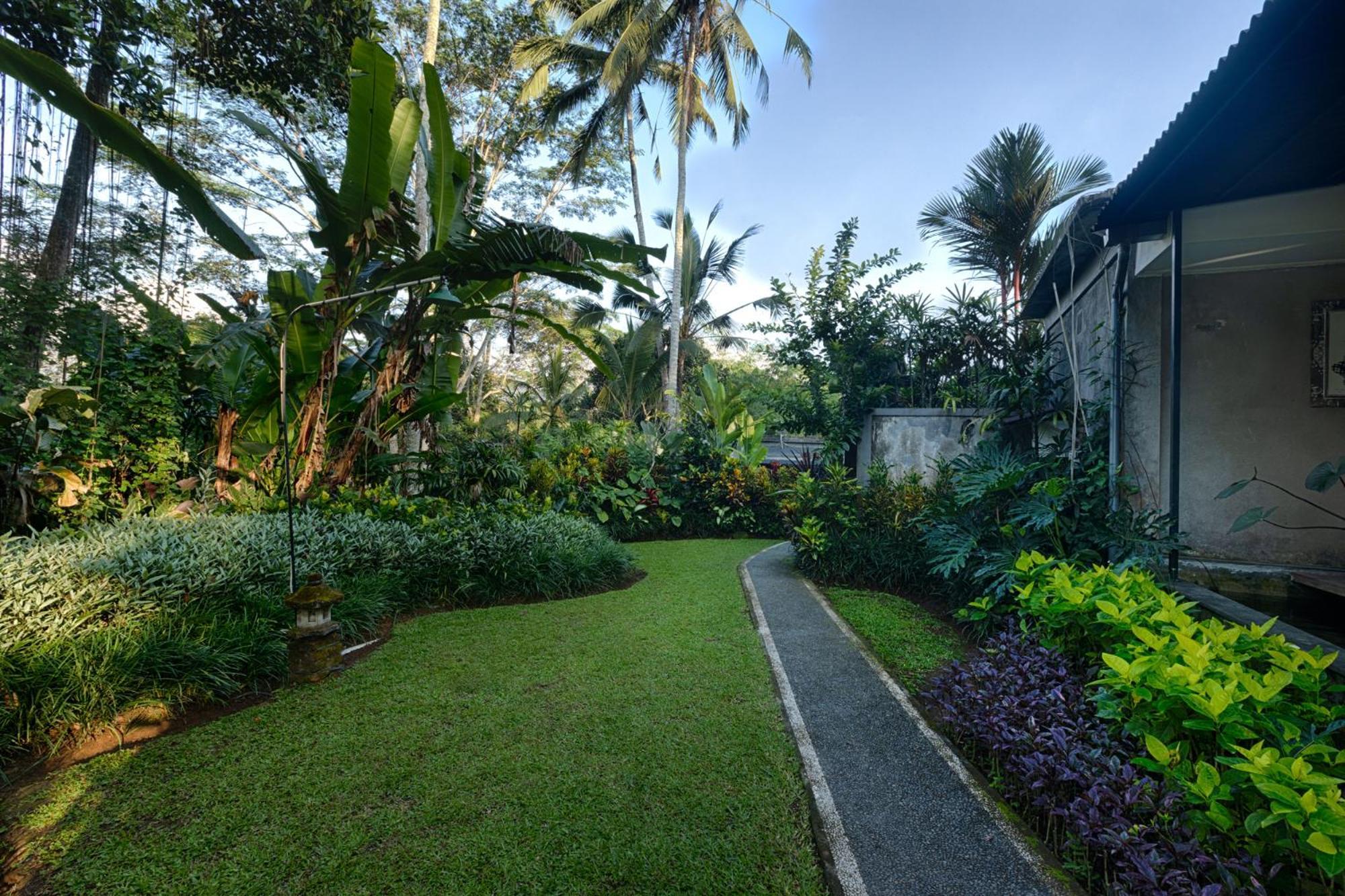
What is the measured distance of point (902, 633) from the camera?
167 inches

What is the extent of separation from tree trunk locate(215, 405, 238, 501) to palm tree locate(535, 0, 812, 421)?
26.5ft

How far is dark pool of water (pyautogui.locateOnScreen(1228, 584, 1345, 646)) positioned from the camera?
10.5ft

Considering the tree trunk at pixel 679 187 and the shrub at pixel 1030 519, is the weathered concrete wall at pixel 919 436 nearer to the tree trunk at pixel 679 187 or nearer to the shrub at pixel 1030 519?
the shrub at pixel 1030 519

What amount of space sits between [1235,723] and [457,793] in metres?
2.67

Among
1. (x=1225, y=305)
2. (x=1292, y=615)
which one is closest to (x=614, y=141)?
(x=1225, y=305)

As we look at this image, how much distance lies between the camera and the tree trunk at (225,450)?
527 centimetres

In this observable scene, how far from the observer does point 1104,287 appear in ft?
16.5

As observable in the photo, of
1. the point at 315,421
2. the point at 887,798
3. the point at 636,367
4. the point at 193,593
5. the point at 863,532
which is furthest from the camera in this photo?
the point at 636,367

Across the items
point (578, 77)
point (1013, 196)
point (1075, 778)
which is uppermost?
point (578, 77)

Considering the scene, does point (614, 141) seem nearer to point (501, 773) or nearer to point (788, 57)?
point (788, 57)

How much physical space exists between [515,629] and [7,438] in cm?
425

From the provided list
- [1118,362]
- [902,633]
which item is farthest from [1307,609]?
[902,633]

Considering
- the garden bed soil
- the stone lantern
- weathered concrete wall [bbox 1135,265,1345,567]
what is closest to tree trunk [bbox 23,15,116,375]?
the stone lantern

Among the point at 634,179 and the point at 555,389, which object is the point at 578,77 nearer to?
the point at 634,179
